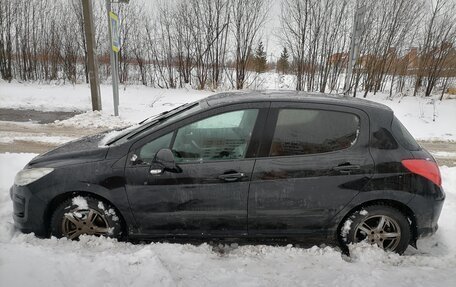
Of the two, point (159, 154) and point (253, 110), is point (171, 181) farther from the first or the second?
point (253, 110)

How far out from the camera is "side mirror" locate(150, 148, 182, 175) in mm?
3033

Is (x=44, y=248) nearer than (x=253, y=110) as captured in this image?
Yes

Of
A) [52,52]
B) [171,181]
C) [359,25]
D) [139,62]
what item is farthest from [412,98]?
[52,52]

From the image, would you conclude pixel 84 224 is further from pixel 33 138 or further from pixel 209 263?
pixel 33 138

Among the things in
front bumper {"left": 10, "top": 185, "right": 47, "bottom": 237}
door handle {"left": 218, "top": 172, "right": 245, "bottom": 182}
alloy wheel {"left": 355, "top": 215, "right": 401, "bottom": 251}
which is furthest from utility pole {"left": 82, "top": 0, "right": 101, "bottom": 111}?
alloy wheel {"left": 355, "top": 215, "right": 401, "bottom": 251}

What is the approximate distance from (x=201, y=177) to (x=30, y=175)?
1.70m

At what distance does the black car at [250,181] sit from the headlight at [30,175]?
0.01 metres

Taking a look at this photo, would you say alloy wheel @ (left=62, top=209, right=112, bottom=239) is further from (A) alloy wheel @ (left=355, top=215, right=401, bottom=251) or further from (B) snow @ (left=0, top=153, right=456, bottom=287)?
(A) alloy wheel @ (left=355, top=215, right=401, bottom=251)

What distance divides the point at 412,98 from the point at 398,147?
1494 cm

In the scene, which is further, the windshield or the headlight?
the windshield

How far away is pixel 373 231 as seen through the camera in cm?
325

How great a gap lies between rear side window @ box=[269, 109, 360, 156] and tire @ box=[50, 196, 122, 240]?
169 centimetres

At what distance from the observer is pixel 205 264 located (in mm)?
2979

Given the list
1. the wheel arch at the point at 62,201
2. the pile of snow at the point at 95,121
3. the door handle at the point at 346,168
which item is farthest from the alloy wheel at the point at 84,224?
the pile of snow at the point at 95,121
